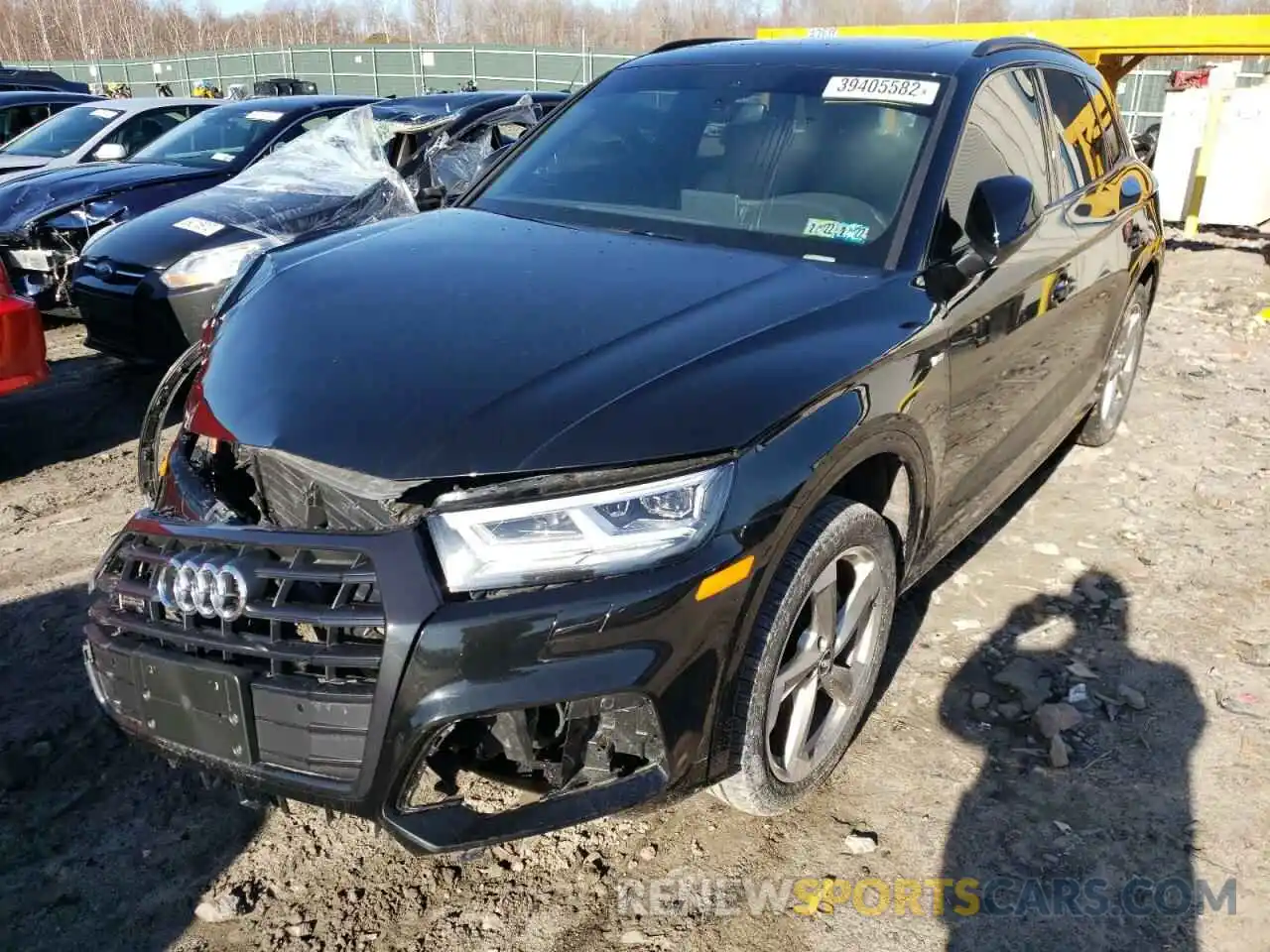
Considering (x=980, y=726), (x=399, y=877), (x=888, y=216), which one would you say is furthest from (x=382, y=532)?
(x=980, y=726)

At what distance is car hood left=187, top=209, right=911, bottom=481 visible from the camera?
2.00 metres

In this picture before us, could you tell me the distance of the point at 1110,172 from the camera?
14.3 feet

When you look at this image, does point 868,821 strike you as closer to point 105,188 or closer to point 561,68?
point 105,188

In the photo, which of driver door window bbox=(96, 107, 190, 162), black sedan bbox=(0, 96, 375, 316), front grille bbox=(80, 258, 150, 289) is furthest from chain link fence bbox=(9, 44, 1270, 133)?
front grille bbox=(80, 258, 150, 289)

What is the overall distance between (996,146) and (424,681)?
256 centimetres

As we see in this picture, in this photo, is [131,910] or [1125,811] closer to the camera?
[131,910]

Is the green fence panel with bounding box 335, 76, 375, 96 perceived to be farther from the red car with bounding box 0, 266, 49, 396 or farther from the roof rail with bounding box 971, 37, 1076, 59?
the roof rail with bounding box 971, 37, 1076, 59

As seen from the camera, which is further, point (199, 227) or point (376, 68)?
point (376, 68)

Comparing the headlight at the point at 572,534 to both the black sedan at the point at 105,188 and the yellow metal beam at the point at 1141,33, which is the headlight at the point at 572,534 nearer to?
the black sedan at the point at 105,188

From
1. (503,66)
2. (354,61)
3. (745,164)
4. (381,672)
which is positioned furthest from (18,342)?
(354,61)

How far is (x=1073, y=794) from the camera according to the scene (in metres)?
2.72

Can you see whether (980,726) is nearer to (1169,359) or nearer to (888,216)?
(888,216)

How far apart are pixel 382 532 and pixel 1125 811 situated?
2.07 metres

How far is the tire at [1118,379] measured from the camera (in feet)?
16.2
